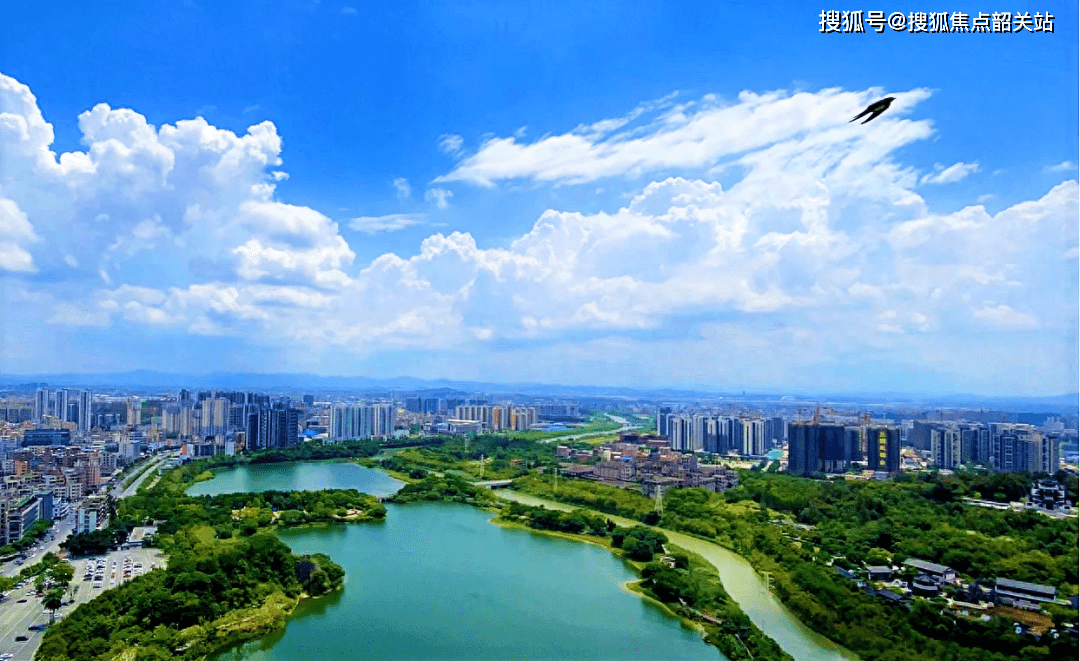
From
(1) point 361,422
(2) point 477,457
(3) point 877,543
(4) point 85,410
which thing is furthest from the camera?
(1) point 361,422

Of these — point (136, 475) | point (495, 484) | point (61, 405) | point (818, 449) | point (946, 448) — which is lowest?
point (495, 484)

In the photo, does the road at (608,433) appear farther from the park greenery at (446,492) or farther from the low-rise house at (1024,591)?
the low-rise house at (1024,591)

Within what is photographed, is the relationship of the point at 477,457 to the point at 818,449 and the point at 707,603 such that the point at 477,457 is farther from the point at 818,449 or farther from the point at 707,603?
the point at 707,603

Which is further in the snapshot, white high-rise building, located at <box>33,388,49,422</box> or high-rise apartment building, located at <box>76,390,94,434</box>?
high-rise apartment building, located at <box>76,390,94,434</box>

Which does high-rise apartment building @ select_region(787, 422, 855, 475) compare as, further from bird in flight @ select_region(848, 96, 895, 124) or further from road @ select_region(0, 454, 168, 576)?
road @ select_region(0, 454, 168, 576)

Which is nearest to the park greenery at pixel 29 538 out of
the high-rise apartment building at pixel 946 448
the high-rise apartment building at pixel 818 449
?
the high-rise apartment building at pixel 818 449

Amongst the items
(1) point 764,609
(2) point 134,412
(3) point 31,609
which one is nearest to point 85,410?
(2) point 134,412

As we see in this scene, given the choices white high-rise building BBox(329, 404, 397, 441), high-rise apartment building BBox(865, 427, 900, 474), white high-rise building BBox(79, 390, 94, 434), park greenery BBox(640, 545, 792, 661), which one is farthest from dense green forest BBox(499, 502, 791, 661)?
white high-rise building BBox(329, 404, 397, 441)
